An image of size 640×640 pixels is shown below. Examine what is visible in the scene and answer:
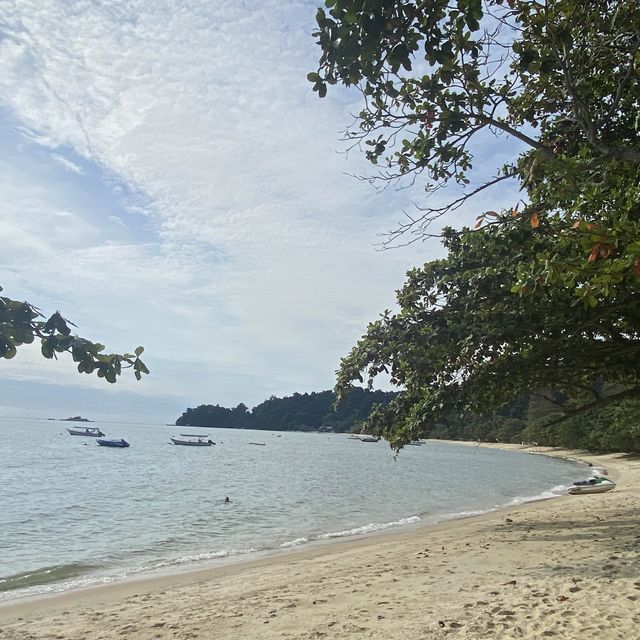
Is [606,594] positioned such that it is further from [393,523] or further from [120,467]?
[120,467]

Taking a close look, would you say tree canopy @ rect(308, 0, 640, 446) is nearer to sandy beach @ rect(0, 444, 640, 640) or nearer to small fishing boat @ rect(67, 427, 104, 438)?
sandy beach @ rect(0, 444, 640, 640)

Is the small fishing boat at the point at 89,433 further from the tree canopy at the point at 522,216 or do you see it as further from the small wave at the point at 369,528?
the tree canopy at the point at 522,216

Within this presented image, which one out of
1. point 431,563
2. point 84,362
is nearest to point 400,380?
point 431,563

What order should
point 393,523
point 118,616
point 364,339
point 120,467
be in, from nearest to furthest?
point 118,616
point 364,339
point 393,523
point 120,467

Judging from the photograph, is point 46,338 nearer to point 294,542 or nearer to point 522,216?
point 522,216

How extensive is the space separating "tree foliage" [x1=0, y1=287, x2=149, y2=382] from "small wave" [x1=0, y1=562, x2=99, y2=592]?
13280 millimetres

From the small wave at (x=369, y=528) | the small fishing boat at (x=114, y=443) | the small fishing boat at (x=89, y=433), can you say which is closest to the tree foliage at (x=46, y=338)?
the small wave at (x=369, y=528)

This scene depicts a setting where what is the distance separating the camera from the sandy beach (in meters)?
6.79

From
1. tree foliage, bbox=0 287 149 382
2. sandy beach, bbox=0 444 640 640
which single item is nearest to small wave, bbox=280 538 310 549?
sandy beach, bbox=0 444 640 640

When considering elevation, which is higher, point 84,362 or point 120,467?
point 84,362

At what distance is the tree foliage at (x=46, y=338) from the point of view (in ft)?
7.55

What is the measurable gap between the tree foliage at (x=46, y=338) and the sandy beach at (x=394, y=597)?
5650mm

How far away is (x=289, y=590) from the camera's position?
10.4 meters

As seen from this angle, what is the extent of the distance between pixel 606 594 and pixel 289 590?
17.6ft
